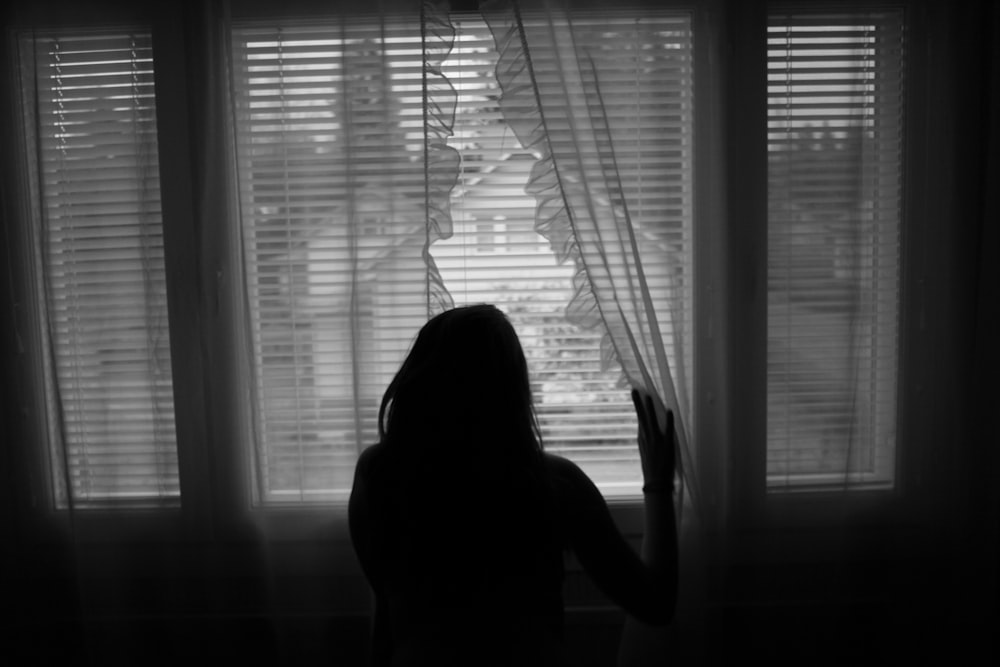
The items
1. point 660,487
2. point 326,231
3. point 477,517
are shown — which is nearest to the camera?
point 477,517

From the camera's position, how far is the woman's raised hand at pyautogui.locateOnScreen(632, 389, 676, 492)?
3.65 feet

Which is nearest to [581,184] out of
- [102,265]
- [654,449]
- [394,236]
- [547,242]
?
[547,242]

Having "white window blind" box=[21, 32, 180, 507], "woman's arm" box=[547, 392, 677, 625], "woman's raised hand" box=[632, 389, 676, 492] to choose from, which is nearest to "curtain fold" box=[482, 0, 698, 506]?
"woman's raised hand" box=[632, 389, 676, 492]

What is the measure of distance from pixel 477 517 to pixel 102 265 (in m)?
1.12

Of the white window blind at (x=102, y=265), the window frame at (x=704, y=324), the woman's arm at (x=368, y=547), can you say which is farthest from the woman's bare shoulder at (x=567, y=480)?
the white window blind at (x=102, y=265)

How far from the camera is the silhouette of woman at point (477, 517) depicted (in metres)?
0.96

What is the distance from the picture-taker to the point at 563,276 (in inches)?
59.3

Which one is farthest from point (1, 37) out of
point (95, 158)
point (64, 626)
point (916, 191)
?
point (916, 191)

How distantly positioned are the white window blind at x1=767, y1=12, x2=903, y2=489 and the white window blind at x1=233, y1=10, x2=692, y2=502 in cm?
23

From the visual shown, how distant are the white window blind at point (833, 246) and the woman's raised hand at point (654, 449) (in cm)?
48

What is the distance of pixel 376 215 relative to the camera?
1.43 meters

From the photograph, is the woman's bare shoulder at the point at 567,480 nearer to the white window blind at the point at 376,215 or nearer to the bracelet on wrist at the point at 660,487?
the bracelet on wrist at the point at 660,487

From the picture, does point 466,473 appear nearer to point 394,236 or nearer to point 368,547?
point 368,547

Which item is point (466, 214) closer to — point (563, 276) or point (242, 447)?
point (563, 276)
